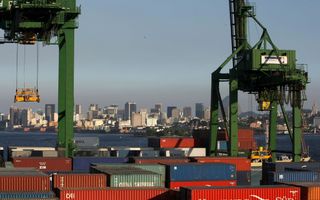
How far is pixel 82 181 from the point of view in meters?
39.6

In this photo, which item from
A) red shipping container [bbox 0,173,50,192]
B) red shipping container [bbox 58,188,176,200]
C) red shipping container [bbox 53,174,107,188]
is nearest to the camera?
red shipping container [bbox 58,188,176,200]

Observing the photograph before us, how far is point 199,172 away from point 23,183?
12506mm

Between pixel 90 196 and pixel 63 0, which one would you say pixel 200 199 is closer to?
pixel 90 196

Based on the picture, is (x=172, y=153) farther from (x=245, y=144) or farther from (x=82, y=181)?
(x=82, y=181)

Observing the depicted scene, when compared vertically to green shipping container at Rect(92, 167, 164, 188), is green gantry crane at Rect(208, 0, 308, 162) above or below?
above

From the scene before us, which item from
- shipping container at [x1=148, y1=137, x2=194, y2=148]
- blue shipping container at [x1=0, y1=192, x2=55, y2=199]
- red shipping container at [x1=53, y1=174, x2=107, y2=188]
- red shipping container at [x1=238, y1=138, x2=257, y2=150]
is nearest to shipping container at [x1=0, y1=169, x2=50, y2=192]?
red shipping container at [x1=53, y1=174, x2=107, y2=188]

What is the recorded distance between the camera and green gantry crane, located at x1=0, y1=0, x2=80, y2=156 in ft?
178

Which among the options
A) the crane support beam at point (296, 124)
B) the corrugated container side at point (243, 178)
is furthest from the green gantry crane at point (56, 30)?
the crane support beam at point (296, 124)

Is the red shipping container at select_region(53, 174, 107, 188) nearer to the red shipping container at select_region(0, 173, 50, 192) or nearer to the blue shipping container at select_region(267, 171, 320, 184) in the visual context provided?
the red shipping container at select_region(0, 173, 50, 192)

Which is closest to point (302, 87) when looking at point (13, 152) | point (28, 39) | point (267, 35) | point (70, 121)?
point (267, 35)

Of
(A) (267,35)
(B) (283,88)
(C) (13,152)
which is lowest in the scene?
(C) (13,152)

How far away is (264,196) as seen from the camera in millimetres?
34344

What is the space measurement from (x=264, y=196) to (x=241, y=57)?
3895cm

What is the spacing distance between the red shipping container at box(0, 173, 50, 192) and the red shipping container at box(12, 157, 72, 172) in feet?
57.6
